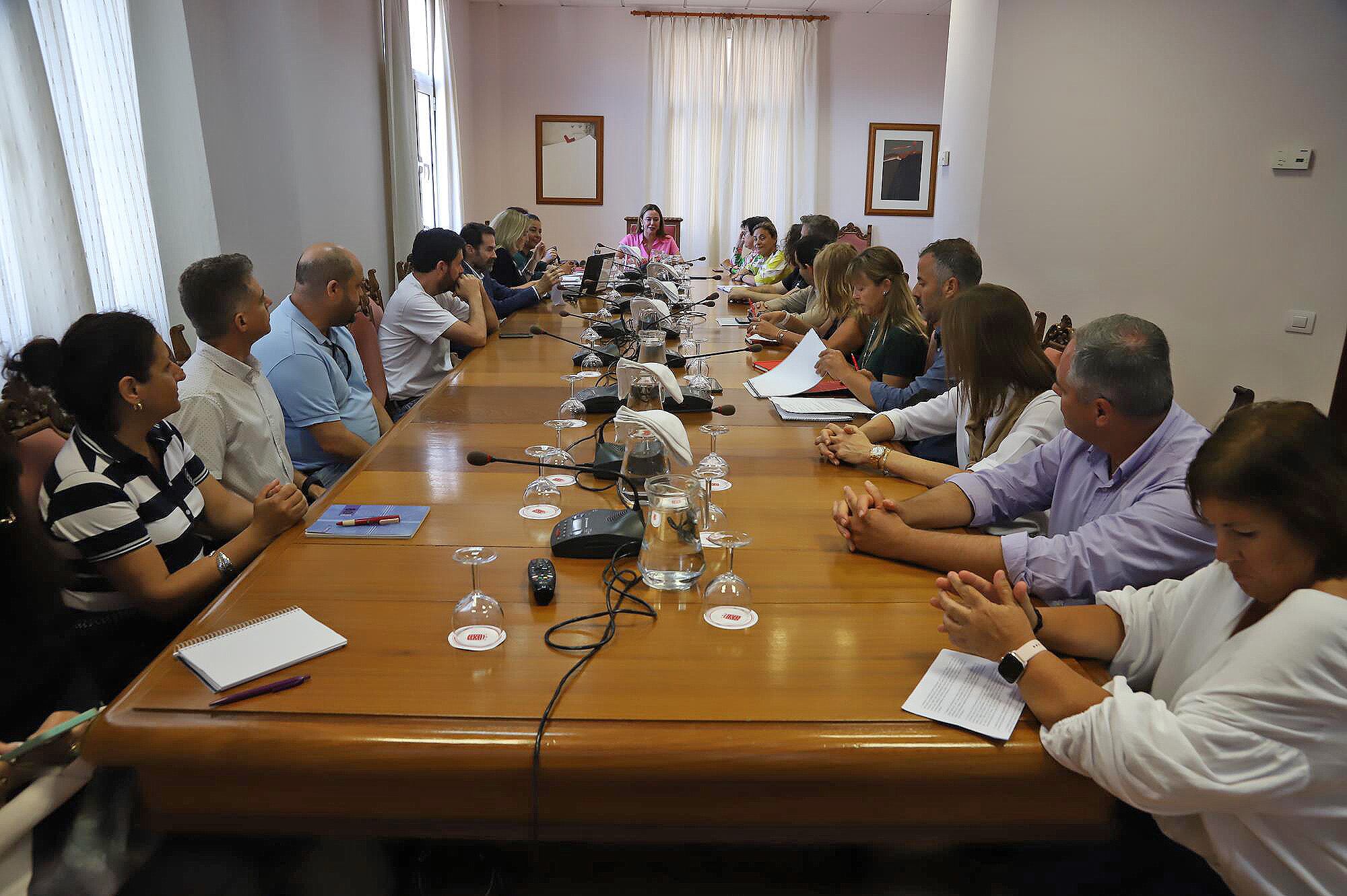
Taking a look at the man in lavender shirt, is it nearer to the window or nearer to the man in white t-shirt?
the man in white t-shirt

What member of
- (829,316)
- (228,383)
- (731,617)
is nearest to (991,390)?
(731,617)

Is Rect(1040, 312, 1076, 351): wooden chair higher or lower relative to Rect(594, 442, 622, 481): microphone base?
higher

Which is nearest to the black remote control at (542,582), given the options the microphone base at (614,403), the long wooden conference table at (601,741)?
the long wooden conference table at (601,741)

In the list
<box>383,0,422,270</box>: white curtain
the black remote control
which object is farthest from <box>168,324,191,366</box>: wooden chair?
<box>383,0,422,270</box>: white curtain

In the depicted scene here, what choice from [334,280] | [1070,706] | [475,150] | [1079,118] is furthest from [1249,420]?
[475,150]

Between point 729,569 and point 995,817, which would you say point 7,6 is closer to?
point 729,569

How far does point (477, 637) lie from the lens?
1.24 m

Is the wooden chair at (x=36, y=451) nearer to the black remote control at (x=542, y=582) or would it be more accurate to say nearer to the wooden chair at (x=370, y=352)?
the black remote control at (x=542, y=582)

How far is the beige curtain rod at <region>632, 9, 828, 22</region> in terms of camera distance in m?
9.10

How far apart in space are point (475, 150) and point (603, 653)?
900 cm

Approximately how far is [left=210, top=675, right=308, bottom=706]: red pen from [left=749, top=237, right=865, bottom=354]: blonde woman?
286 centimetres

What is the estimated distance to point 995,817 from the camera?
3.39 feet

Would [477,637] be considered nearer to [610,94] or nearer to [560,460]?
[560,460]

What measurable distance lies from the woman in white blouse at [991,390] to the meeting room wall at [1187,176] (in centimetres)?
219
